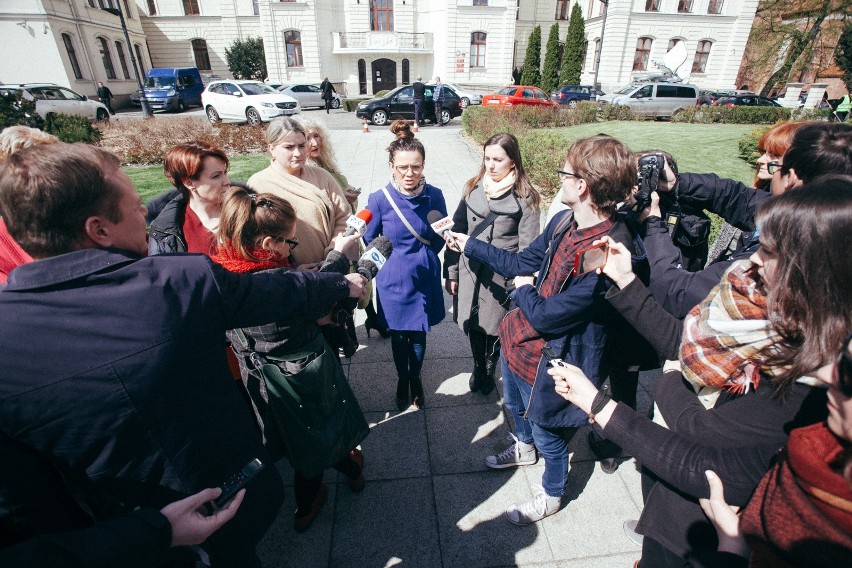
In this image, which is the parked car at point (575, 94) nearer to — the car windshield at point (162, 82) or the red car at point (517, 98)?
the red car at point (517, 98)

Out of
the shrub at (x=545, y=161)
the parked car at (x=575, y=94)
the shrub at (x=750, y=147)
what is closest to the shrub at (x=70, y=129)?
the shrub at (x=545, y=161)

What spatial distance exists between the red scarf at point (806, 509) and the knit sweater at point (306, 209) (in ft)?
7.69

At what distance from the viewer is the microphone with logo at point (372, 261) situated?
216cm

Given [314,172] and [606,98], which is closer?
[314,172]

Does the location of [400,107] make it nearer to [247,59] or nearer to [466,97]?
[466,97]

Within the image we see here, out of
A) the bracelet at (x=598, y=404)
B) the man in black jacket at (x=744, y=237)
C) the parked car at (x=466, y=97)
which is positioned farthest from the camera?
the parked car at (x=466, y=97)

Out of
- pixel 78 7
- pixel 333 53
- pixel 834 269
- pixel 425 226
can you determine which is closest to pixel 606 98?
pixel 333 53

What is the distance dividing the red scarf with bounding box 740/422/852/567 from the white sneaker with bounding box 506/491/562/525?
1.53 m

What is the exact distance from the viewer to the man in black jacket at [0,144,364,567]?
1065 millimetres

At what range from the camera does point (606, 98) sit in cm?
2205

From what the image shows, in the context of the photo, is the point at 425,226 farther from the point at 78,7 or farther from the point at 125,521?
the point at 78,7

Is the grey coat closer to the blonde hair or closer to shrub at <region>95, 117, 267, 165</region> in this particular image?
the blonde hair

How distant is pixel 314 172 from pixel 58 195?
83.3 inches

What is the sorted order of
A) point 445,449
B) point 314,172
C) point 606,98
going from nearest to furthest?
point 445,449
point 314,172
point 606,98
